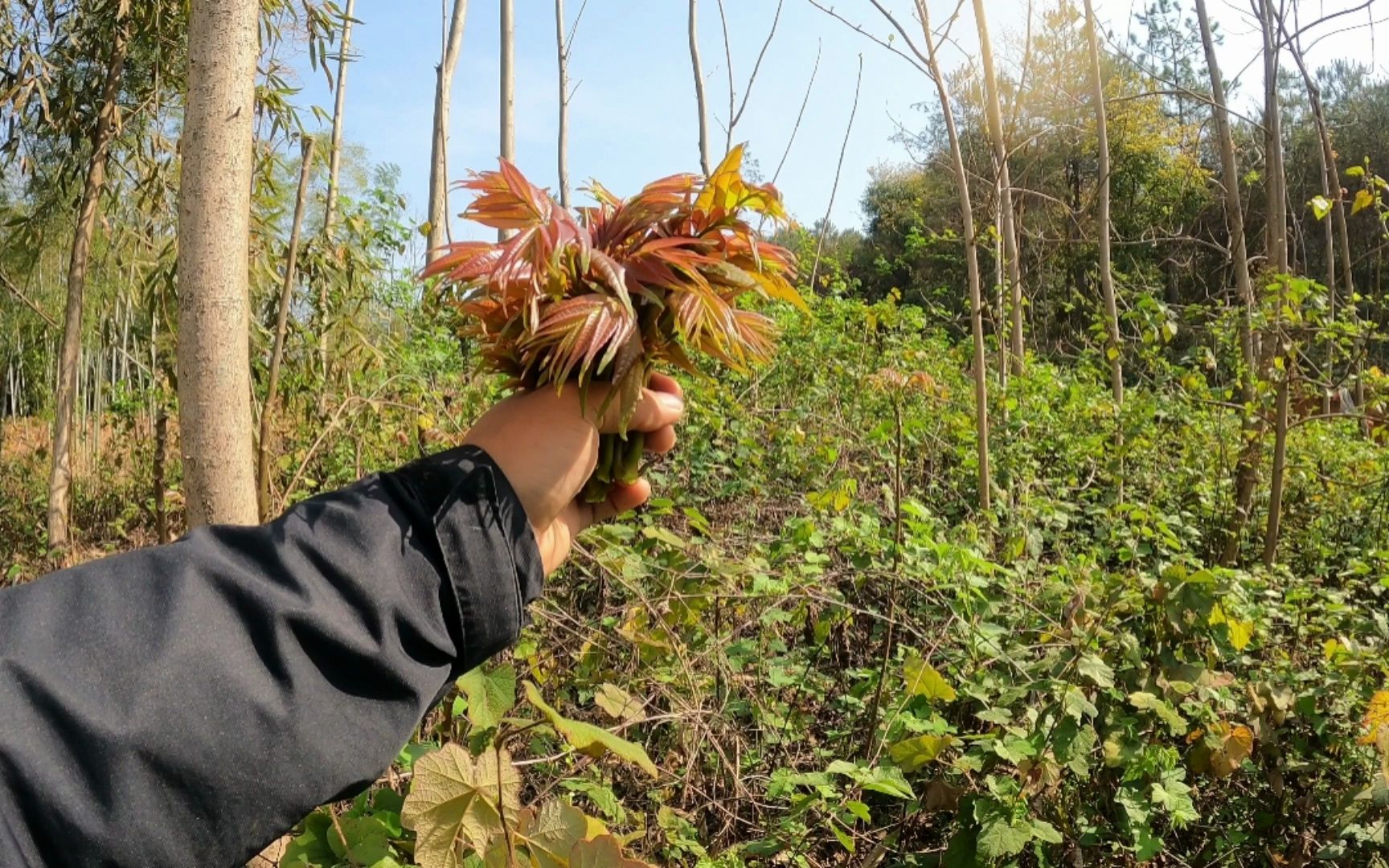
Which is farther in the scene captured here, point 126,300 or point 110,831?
point 126,300

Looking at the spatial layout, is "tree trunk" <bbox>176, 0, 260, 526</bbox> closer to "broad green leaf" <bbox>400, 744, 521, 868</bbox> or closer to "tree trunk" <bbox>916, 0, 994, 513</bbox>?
"broad green leaf" <bbox>400, 744, 521, 868</bbox>

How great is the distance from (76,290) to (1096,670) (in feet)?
16.1

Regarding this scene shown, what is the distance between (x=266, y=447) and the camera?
233cm

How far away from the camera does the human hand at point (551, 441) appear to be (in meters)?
0.76

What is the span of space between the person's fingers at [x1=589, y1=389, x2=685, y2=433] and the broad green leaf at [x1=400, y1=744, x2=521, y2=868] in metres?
0.37

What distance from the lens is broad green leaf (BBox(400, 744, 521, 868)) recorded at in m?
0.95

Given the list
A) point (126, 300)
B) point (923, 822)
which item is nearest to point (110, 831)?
point (923, 822)

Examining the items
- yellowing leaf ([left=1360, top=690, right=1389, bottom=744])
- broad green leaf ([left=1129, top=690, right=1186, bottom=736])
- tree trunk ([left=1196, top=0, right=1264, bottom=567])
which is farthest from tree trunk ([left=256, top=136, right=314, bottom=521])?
tree trunk ([left=1196, top=0, right=1264, bottom=567])

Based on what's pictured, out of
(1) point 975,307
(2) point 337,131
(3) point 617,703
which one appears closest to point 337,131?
(2) point 337,131

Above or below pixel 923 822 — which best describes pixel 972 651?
above

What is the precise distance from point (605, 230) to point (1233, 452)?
4048mm

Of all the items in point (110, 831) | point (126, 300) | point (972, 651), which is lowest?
point (972, 651)

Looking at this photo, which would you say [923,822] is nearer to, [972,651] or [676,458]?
[972,651]

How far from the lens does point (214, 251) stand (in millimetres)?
1768
